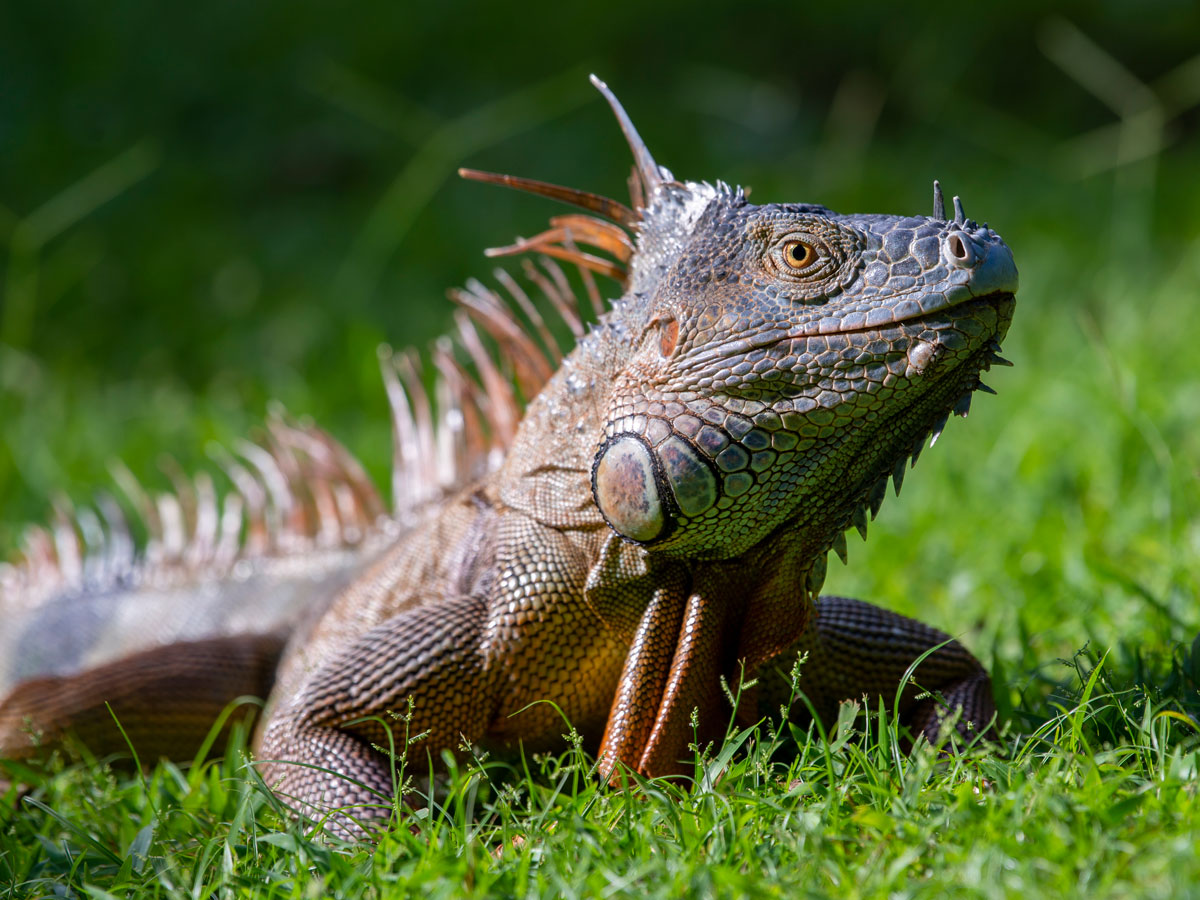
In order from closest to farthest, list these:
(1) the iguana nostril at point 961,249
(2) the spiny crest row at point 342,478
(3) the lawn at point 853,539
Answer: (3) the lawn at point 853,539, (1) the iguana nostril at point 961,249, (2) the spiny crest row at point 342,478

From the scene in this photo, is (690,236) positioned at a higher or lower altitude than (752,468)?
higher

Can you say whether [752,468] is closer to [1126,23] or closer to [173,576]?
[173,576]

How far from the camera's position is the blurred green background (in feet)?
16.9

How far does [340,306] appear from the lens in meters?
8.48

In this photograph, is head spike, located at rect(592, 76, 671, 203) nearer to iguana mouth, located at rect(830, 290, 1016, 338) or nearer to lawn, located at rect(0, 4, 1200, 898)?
iguana mouth, located at rect(830, 290, 1016, 338)

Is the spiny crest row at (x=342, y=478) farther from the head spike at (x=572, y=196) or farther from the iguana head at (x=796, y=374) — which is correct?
the iguana head at (x=796, y=374)

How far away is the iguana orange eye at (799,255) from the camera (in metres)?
2.55

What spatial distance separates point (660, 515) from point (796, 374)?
38cm

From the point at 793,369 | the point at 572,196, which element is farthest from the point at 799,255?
the point at 572,196

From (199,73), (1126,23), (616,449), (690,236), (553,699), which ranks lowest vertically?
(553,699)

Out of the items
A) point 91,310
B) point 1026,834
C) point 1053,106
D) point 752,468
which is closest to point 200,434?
point 91,310

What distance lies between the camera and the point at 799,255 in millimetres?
2566

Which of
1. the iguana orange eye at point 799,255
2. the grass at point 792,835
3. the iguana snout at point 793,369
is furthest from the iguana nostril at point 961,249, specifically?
the grass at point 792,835

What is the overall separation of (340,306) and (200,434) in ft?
6.26
